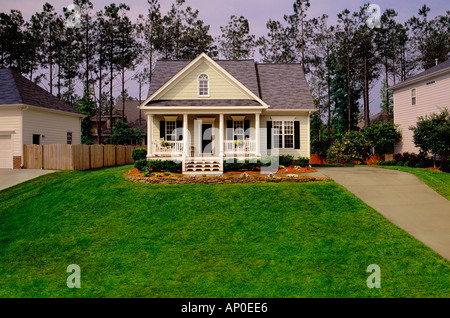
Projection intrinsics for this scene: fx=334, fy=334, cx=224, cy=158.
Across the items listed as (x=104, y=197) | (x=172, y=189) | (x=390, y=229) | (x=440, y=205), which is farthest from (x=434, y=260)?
(x=104, y=197)

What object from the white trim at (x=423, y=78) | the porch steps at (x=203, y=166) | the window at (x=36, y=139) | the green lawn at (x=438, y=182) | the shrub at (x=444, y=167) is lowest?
the green lawn at (x=438, y=182)

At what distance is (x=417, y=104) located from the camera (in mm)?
24469

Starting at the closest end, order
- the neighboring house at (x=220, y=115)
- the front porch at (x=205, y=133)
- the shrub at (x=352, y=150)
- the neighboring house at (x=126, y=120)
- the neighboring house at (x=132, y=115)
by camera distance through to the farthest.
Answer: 1. the neighboring house at (x=220, y=115)
2. the front porch at (x=205, y=133)
3. the shrub at (x=352, y=150)
4. the neighboring house at (x=126, y=120)
5. the neighboring house at (x=132, y=115)

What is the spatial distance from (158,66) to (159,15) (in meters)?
19.5

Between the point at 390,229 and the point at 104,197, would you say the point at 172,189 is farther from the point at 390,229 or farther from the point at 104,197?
the point at 390,229

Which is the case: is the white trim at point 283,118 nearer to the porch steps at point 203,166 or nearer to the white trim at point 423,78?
the porch steps at point 203,166

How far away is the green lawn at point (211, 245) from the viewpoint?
6.88m

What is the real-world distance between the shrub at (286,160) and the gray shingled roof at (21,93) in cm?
1700

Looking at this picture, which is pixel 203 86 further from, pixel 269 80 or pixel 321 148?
pixel 321 148

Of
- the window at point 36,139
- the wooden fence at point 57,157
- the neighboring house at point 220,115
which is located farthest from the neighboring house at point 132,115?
the neighboring house at point 220,115

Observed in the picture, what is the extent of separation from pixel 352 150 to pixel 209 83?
554 inches

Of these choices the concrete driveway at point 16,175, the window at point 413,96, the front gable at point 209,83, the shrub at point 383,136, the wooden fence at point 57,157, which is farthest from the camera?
the shrub at point 383,136

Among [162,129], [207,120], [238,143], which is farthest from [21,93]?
[238,143]

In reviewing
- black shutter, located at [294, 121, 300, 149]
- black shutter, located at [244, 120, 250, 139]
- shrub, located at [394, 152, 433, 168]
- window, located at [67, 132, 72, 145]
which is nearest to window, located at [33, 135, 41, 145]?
window, located at [67, 132, 72, 145]
